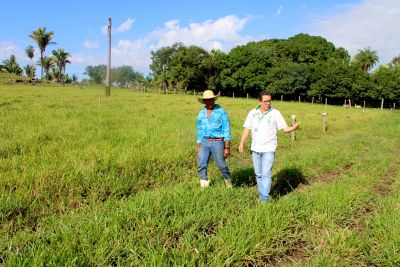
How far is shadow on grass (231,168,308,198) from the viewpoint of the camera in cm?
671

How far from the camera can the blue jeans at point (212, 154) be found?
5.93 m

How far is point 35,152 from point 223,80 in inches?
2180

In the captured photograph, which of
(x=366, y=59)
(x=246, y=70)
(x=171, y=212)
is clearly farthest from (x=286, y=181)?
(x=366, y=59)

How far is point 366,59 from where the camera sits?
66.2 meters

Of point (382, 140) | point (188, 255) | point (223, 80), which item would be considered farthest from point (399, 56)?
point (188, 255)

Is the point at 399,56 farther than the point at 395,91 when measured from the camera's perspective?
Yes

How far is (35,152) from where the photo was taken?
7.49m

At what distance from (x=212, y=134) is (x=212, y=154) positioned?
38 centimetres

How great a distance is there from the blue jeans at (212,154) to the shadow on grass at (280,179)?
0.83 metres

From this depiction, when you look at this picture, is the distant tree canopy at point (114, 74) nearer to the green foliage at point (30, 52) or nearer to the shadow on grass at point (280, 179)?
the green foliage at point (30, 52)

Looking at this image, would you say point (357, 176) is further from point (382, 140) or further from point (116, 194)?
point (382, 140)

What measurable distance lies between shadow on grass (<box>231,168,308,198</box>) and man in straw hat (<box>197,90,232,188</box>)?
933mm

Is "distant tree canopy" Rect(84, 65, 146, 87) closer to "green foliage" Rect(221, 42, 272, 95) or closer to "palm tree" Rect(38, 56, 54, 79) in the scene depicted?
"palm tree" Rect(38, 56, 54, 79)

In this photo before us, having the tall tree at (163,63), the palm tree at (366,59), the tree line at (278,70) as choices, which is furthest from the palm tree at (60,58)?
the palm tree at (366,59)
